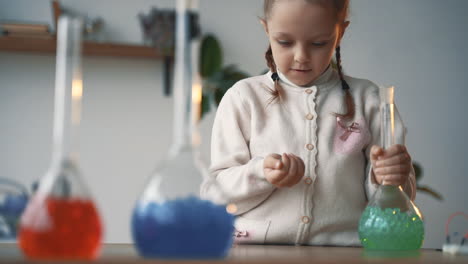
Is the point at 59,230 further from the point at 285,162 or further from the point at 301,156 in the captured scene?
the point at 301,156

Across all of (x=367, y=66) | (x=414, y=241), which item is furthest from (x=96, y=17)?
(x=414, y=241)

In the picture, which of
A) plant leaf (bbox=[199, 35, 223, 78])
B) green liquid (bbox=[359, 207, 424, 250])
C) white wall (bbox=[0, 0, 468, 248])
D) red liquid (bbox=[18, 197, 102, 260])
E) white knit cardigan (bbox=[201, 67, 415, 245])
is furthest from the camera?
plant leaf (bbox=[199, 35, 223, 78])

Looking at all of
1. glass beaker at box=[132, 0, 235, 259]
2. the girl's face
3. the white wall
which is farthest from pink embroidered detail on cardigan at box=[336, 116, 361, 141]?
the white wall

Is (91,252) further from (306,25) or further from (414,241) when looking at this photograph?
(306,25)

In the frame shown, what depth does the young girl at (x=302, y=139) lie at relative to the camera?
3.42ft

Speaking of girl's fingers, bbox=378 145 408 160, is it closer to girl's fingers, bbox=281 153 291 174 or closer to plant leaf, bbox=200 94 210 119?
girl's fingers, bbox=281 153 291 174

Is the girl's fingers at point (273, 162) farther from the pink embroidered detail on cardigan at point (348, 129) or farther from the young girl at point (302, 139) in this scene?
the pink embroidered detail on cardigan at point (348, 129)

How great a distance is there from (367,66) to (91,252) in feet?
9.15

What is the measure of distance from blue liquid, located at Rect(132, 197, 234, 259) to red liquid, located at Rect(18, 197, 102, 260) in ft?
0.13

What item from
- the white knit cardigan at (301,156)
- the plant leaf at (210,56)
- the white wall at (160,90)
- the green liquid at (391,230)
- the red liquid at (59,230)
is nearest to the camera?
the red liquid at (59,230)

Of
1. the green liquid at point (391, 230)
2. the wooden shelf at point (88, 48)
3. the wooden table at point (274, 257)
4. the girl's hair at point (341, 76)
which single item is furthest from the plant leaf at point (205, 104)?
the wooden table at point (274, 257)

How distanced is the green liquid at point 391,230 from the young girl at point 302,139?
0.25 meters

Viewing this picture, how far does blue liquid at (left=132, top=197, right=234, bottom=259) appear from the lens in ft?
1.48

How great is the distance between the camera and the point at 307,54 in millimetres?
1066
